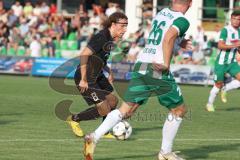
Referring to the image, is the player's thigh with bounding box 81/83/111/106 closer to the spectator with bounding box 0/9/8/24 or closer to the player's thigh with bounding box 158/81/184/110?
the player's thigh with bounding box 158/81/184/110

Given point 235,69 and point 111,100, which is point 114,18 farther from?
point 235,69

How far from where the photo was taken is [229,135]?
565 inches

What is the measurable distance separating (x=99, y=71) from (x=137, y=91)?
288 centimetres

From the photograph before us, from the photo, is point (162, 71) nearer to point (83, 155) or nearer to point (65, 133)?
point (83, 155)

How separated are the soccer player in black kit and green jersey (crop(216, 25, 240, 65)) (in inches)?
243

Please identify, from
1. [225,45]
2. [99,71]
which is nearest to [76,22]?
[225,45]

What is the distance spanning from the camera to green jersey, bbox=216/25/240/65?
19344mm

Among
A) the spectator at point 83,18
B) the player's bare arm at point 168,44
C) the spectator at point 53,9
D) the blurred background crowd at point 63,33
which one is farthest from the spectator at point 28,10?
the player's bare arm at point 168,44

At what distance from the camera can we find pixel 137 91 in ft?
35.3

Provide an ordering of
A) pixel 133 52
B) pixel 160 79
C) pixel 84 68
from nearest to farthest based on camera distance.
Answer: pixel 160 79
pixel 84 68
pixel 133 52

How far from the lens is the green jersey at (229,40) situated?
19344 millimetres

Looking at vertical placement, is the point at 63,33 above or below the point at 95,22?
below

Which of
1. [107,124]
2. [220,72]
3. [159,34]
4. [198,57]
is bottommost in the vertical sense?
[198,57]

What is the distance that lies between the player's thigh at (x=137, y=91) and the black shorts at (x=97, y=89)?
2.57 metres
